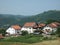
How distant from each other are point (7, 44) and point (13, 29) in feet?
45.8

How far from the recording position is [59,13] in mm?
46312

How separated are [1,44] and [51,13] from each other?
1474 inches

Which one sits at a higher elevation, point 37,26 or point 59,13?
point 59,13

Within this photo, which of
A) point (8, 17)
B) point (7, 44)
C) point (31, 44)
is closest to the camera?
point (7, 44)

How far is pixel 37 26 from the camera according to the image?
24.9m

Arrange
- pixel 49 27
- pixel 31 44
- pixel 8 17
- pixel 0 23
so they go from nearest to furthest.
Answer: pixel 31 44 → pixel 49 27 → pixel 0 23 → pixel 8 17

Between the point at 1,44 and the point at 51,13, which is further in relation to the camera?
the point at 51,13

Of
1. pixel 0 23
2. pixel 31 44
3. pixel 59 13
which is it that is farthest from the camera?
pixel 59 13

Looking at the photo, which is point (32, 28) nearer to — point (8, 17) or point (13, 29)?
point (13, 29)

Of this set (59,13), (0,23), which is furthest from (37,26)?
(59,13)

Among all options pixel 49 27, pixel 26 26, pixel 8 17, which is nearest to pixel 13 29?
pixel 26 26

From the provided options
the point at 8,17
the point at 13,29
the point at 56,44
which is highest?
the point at 8,17

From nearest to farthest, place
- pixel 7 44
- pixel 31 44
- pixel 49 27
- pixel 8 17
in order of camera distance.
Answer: pixel 7 44
pixel 31 44
pixel 49 27
pixel 8 17

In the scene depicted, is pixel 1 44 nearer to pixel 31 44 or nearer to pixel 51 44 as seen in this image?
pixel 31 44
